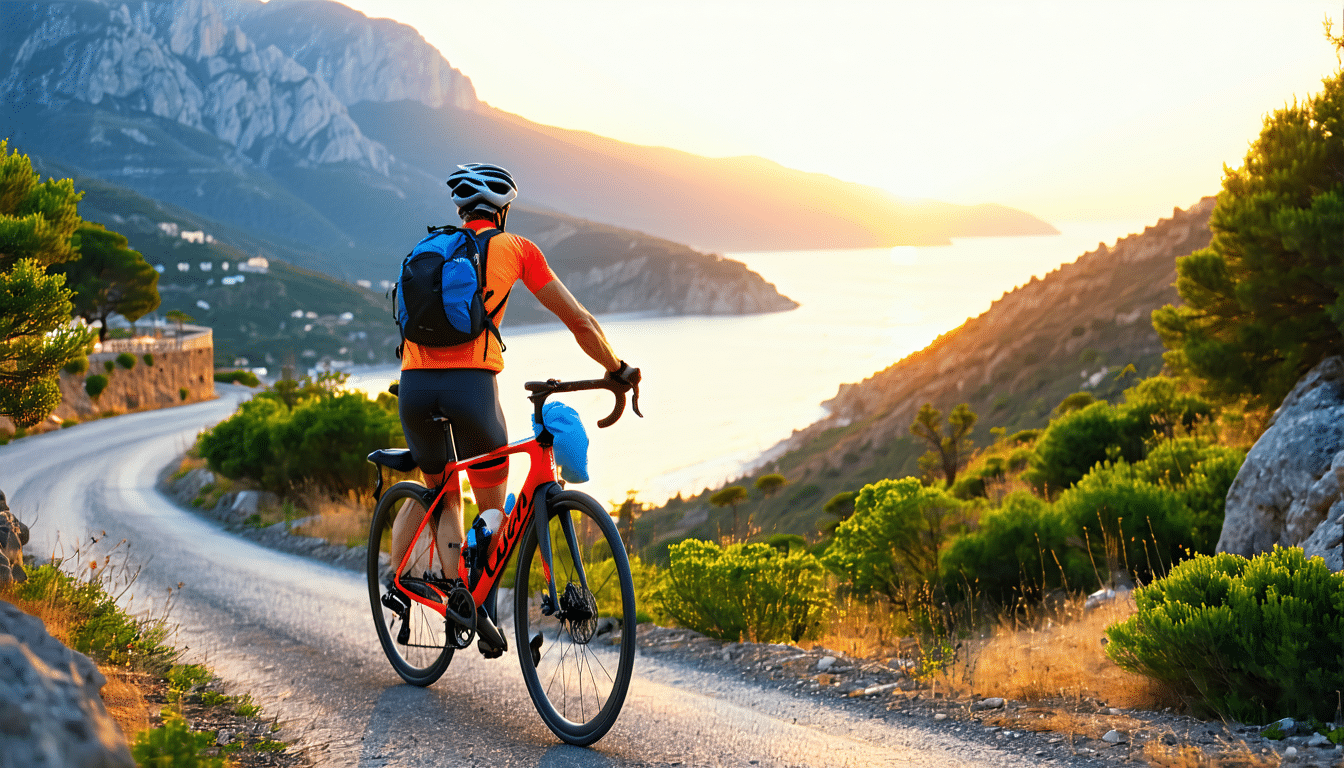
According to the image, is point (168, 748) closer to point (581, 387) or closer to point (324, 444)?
point (581, 387)

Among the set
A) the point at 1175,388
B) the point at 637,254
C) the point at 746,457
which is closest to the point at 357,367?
the point at 746,457

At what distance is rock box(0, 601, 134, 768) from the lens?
6.32 ft

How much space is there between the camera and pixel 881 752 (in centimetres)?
337

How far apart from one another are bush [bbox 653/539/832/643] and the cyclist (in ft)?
8.06

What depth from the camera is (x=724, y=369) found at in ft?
369

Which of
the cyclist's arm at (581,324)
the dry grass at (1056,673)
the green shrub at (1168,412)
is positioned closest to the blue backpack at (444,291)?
the cyclist's arm at (581,324)

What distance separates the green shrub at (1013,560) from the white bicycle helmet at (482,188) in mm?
6141

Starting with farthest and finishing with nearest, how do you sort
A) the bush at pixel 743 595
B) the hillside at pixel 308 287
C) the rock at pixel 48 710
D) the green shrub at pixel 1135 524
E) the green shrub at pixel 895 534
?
1. the hillside at pixel 308 287
2. the green shrub at pixel 895 534
3. the green shrub at pixel 1135 524
4. the bush at pixel 743 595
5. the rock at pixel 48 710

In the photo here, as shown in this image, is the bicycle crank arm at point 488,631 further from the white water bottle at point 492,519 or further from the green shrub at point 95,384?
the green shrub at point 95,384

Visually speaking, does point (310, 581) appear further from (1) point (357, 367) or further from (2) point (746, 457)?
(1) point (357, 367)

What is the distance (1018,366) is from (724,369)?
69075mm

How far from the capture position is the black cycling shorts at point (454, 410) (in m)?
3.41

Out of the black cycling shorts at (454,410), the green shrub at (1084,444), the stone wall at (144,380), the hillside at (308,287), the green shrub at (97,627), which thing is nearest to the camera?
the black cycling shorts at (454,410)

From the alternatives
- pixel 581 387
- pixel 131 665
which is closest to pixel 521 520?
pixel 581 387
